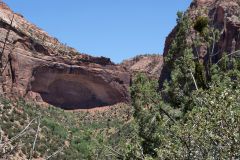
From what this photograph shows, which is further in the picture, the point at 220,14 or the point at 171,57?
the point at 220,14

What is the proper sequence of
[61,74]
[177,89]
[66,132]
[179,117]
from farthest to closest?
1. [61,74]
2. [66,132]
3. [177,89]
4. [179,117]

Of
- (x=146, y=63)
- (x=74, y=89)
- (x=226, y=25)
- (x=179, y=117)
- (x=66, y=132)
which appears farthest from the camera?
(x=146, y=63)

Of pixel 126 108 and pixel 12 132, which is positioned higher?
pixel 126 108

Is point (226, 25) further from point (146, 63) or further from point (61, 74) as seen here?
point (146, 63)

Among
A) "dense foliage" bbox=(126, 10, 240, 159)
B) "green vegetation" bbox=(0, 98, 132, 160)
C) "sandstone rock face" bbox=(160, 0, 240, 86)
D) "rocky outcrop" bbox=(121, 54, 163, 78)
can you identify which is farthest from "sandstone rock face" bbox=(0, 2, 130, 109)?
"dense foliage" bbox=(126, 10, 240, 159)

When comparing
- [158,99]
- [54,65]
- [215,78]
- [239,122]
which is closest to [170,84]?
[158,99]

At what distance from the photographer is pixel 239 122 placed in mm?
8938

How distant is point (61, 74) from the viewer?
7106 cm

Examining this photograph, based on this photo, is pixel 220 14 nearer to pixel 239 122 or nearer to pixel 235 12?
pixel 235 12

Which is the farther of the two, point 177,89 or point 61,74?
point 61,74

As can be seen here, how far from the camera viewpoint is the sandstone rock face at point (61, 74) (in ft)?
212

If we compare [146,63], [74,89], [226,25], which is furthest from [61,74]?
[146,63]

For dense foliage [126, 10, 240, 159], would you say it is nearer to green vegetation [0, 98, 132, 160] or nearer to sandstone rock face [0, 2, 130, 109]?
green vegetation [0, 98, 132, 160]

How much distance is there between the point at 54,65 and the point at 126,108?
14.1 meters
